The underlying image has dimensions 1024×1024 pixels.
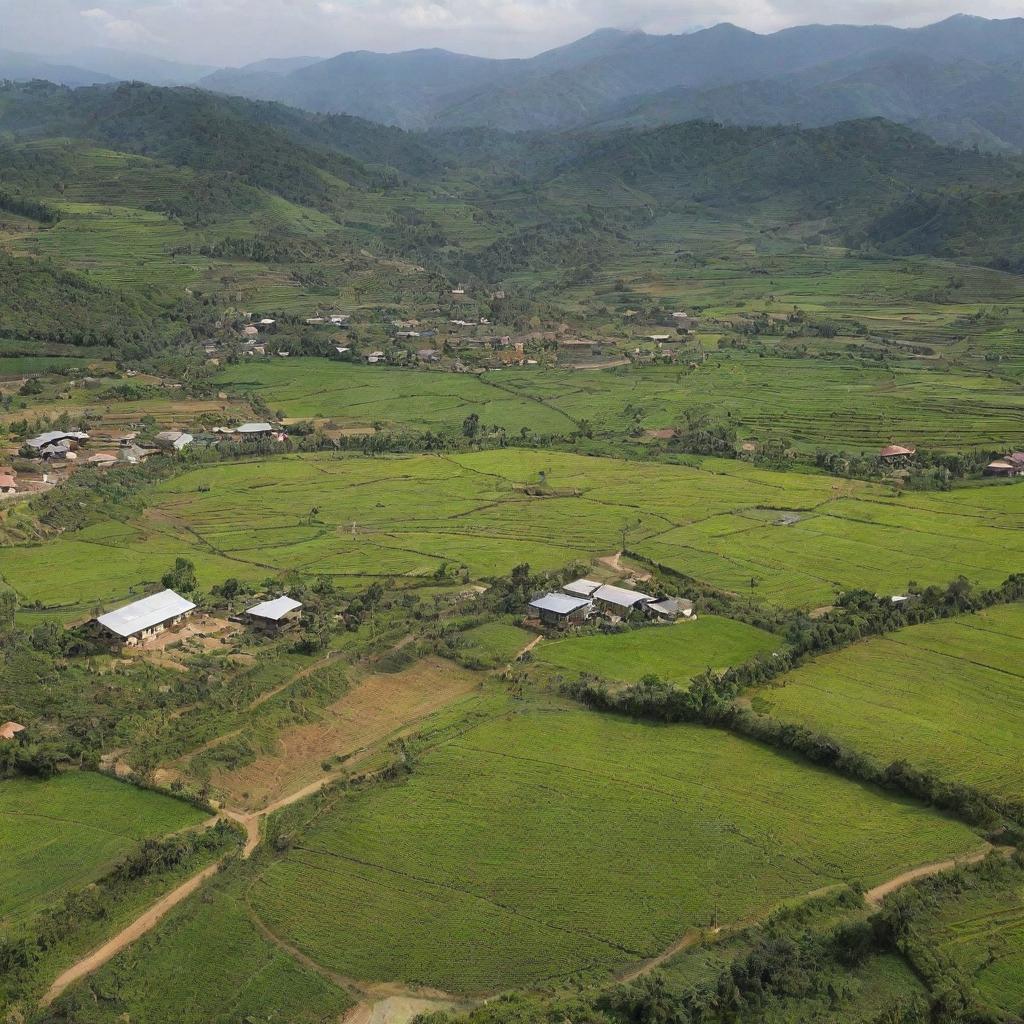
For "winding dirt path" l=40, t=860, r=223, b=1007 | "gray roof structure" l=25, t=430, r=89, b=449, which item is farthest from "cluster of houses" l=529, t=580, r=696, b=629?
"gray roof structure" l=25, t=430, r=89, b=449

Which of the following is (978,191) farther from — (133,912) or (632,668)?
(133,912)

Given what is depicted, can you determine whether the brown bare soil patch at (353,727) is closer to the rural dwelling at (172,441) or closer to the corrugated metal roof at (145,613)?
the corrugated metal roof at (145,613)

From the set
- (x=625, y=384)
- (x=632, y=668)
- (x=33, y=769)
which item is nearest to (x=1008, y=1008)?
(x=632, y=668)

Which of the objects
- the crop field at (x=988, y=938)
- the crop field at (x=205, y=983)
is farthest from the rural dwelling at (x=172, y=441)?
the crop field at (x=988, y=938)

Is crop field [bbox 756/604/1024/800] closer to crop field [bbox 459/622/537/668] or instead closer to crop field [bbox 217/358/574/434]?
crop field [bbox 459/622/537/668]

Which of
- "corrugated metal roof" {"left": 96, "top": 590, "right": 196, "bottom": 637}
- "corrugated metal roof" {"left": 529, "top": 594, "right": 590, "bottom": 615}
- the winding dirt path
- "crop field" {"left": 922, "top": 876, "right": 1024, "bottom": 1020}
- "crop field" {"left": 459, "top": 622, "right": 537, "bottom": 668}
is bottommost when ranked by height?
the winding dirt path
